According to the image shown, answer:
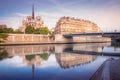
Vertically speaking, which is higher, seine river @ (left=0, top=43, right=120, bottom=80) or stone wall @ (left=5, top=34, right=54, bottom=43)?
stone wall @ (left=5, top=34, right=54, bottom=43)

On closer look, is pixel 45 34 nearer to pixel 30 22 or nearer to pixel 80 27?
pixel 30 22

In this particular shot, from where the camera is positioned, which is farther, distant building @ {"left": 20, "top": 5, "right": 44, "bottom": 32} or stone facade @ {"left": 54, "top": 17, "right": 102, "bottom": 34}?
distant building @ {"left": 20, "top": 5, "right": 44, "bottom": 32}

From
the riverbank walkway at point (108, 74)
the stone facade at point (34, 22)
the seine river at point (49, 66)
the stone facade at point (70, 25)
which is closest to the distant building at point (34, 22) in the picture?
the stone facade at point (34, 22)

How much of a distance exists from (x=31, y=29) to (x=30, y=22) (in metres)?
24.2

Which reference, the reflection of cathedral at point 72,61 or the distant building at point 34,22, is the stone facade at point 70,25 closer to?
the distant building at point 34,22

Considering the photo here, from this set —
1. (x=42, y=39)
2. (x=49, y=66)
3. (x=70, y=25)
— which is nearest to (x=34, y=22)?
(x=70, y=25)

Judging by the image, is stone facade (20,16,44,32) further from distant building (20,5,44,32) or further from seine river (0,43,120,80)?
seine river (0,43,120,80)

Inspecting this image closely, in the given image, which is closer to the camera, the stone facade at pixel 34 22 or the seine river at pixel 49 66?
the seine river at pixel 49 66

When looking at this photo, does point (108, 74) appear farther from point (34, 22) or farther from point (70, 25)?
point (34, 22)

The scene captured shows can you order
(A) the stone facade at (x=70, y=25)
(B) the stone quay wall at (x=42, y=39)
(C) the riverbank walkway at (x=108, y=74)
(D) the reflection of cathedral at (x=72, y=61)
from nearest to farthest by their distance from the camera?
(C) the riverbank walkway at (x=108, y=74) < (D) the reflection of cathedral at (x=72, y=61) < (B) the stone quay wall at (x=42, y=39) < (A) the stone facade at (x=70, y=25)

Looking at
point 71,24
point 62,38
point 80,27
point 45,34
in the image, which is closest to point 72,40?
point 62,38

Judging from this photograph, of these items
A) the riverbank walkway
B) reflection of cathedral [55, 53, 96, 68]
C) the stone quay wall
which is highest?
the stone quay wall

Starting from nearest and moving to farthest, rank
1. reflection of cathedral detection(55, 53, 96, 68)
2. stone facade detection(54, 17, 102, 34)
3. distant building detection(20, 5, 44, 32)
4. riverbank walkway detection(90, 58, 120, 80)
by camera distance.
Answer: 1. riverbank walkway detection(90, 58, 120, 80)
2. reflection of cathedral detection(55, 53, 96, 68)
3. stone facade detection(54, 17, 102, 34)
4. distant building detection(20, 5, 44, 32)

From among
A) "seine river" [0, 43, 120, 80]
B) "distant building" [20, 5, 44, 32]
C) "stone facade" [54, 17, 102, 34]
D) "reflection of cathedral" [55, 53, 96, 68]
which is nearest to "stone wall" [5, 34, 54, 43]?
"stone facade" [54, 17, 102, 34]
